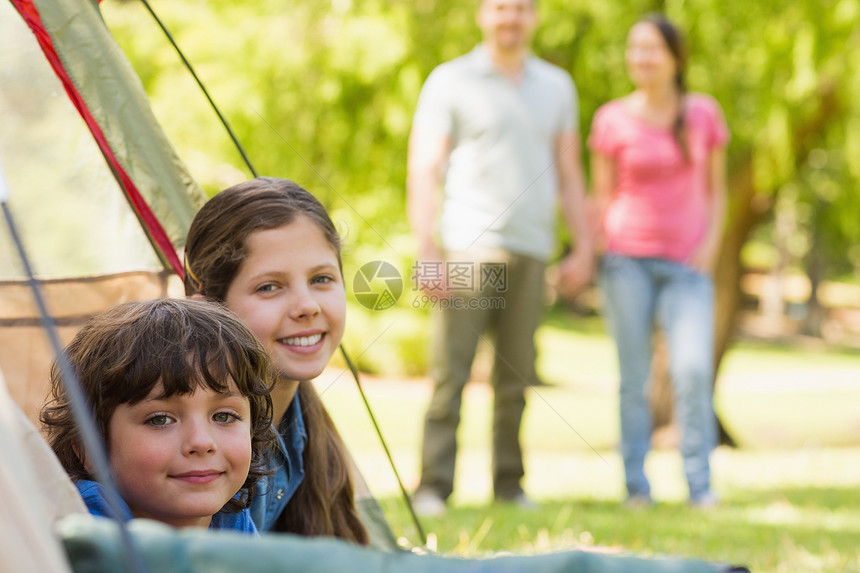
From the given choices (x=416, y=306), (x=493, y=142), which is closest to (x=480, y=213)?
(x=493, y=142)

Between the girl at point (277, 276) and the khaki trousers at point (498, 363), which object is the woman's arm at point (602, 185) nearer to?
the khaki trousers at point (498, 363)

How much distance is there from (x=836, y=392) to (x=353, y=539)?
1088 centimetres

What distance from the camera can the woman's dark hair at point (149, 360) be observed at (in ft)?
4.17

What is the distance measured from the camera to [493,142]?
3.09m

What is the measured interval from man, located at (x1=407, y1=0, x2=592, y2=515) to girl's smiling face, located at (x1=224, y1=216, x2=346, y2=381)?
48.0 inches

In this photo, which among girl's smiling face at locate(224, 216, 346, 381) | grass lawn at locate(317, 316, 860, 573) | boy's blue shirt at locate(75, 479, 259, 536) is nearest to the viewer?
boy's blue shirt at locate(75, 479, 259, 536)

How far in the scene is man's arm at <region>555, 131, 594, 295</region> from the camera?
3.27 meters

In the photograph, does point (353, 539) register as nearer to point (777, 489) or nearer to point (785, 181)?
point (777, 489)

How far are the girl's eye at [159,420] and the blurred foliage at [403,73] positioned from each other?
3329 mm

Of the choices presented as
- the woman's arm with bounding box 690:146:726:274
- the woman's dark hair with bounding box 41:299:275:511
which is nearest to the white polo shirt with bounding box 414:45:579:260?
the woman's arm with bounding box 690:146:726:274

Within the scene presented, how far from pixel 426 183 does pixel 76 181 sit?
1350 mm

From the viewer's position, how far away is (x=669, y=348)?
3346 mm
